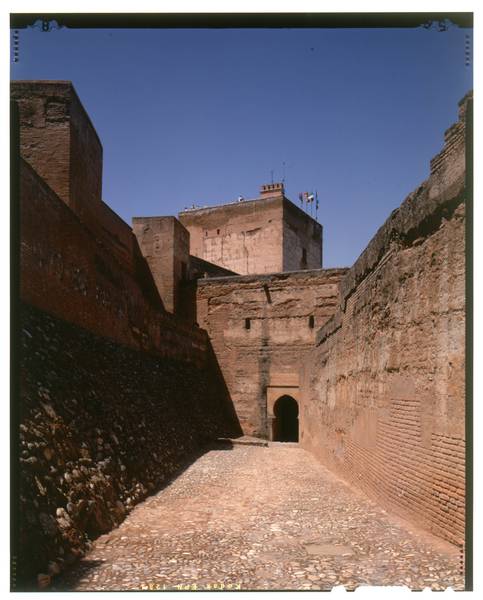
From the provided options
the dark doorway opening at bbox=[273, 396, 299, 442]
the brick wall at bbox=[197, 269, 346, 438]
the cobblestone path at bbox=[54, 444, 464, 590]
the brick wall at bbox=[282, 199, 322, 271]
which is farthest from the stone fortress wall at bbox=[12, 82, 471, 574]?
the brick wall at bbox=[282, 199, 322, 271]

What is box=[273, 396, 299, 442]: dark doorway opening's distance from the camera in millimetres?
17781

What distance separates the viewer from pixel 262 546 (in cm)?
454

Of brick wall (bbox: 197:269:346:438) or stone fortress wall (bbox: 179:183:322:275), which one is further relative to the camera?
stone fortress wall (bbox: 179:183:322:275)

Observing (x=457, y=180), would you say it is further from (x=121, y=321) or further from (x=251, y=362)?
(x=251, y=362)

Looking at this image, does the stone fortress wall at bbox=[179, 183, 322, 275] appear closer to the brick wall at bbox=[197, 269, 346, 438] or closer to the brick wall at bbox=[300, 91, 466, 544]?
the brick wall at bbox=[197, 269, 346, 438]

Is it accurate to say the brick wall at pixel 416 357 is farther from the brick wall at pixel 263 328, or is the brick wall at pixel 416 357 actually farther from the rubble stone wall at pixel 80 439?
the brick wall at pixel 263 328

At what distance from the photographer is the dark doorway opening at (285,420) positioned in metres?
17.8

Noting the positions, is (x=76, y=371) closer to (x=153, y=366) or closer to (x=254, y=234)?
(x=153, y=366)

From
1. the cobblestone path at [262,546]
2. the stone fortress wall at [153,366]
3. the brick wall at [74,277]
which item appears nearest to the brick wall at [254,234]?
the stone fortress wall at [153,366]

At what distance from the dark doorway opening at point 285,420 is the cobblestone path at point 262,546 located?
1047 centimetres

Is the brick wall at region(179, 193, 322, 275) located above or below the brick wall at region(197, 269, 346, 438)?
above

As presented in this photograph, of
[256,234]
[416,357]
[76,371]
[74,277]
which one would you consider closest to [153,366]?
[74,277]

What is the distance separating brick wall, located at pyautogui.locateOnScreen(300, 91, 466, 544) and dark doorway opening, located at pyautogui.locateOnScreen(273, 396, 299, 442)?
10556 mm

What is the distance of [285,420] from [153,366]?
9.22 m
